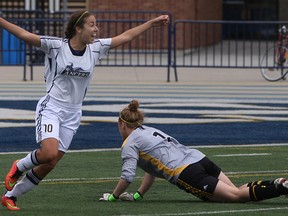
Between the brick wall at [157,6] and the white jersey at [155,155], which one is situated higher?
the brick wall at [157,6]

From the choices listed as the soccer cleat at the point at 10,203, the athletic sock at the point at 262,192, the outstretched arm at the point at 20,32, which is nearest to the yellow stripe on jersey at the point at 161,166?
the athletic sock at the point at 262,192

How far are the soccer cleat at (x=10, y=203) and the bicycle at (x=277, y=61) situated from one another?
1589 cm

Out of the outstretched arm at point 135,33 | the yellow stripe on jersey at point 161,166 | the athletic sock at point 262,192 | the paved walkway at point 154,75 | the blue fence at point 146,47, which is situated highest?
the outstretched arm at point 135,33

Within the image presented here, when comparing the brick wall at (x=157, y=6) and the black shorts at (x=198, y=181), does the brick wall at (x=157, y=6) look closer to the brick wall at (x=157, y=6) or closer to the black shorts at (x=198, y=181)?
the brick wall at (x=157, y=6)

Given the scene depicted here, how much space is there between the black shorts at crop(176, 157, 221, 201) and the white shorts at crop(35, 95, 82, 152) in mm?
1003

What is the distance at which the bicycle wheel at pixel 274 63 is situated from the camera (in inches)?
993

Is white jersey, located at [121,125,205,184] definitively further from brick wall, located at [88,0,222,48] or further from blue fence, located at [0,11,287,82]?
brick wall, located at [88,0,222,48]

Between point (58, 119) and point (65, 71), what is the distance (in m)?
0.41

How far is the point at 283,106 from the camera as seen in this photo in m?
20.3

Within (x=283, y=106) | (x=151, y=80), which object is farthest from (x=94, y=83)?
(x=283, y=106)

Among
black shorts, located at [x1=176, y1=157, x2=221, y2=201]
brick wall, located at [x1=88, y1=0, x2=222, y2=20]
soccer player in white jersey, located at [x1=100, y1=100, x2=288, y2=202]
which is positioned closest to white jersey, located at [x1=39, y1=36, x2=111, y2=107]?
soccer player in white jersey, located at [x1=100, y1=100, x2=288, y2=202]

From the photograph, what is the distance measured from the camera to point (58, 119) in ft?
32.0

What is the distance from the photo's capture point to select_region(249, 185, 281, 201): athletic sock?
958 centimetres

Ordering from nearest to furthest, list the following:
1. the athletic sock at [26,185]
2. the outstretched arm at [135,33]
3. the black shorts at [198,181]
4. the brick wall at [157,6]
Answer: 1. the athletic sock at [26,185]
2. the black shorts at [198,181]
3. the outstretched arm at [135,33]
4. the brick wall at [157,6]
